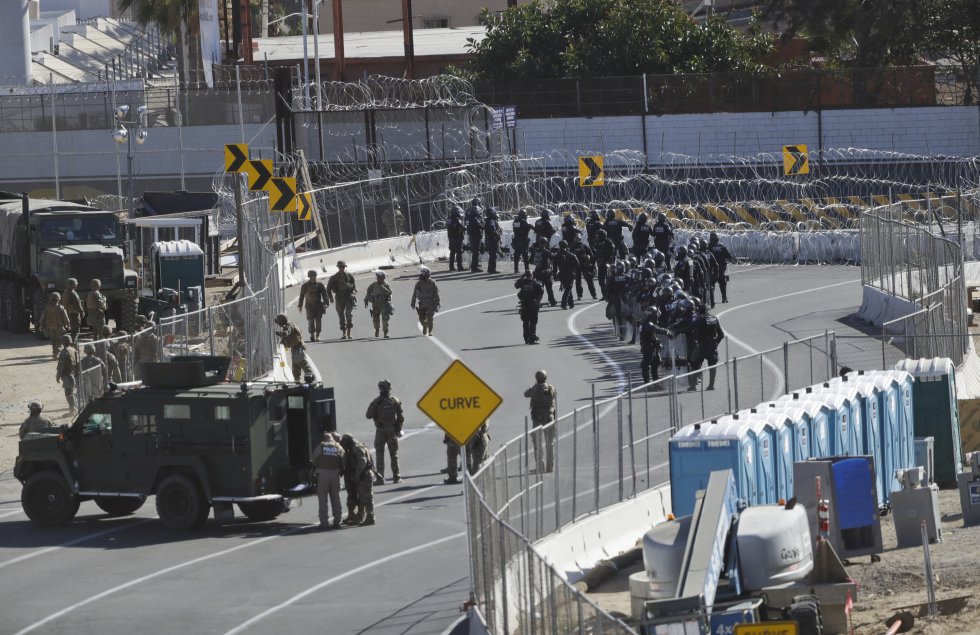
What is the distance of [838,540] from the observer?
17.1m

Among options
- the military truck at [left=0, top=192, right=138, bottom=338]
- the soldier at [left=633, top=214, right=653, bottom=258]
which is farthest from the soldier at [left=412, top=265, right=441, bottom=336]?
the soldier at [left=633, top=214, right=653, bottom=258]

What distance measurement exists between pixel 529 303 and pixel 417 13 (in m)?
59.2

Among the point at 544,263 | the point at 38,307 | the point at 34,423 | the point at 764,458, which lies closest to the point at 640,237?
the point at 544,263

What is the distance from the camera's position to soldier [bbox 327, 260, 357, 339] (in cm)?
3003

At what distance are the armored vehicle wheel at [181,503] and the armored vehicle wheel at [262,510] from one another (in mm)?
710

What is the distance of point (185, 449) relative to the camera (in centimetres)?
1881

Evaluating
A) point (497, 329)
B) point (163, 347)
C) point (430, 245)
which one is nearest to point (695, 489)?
point (163, 347)

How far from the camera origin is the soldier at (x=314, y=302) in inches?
1171

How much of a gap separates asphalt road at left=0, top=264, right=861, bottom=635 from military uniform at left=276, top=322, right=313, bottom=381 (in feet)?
2.23

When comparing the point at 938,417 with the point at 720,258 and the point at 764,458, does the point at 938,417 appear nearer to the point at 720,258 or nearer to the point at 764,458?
the point at 764,458

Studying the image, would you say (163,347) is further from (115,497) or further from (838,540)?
(838,540)

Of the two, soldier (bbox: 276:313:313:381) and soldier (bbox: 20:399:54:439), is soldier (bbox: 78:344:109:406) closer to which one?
soldier (bbox: 20:399:54:439)

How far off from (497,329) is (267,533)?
1321cm

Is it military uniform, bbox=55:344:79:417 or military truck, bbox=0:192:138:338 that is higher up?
military truck, bbox=0:192:138:338
